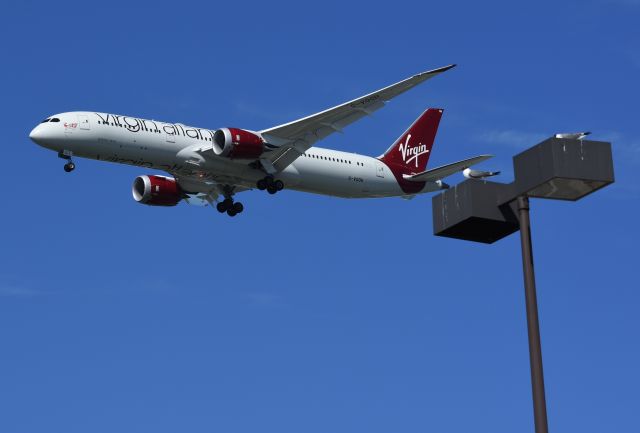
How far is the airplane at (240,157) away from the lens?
46.8 metres

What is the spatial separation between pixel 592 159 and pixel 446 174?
3802 centimetres

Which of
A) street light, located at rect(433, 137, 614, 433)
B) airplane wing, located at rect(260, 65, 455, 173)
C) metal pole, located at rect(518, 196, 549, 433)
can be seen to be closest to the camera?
metal pole, located at rect(518, 196, 549, 433)

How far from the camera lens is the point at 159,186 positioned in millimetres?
55625

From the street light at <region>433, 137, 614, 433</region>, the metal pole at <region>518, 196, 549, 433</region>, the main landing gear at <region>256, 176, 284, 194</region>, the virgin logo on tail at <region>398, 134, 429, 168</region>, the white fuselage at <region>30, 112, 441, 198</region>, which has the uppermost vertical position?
the virgin logo on tail at <region>398, 134, 429, 168</region>

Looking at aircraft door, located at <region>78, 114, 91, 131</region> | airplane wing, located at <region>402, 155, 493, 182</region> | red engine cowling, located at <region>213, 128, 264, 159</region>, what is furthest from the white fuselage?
airplane wing, located at <region>402, 155, 493, 182</region>

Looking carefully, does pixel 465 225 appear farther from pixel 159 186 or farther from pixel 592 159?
pixel 159 186

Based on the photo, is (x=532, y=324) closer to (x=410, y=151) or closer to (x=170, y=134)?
(x=170, y=134)

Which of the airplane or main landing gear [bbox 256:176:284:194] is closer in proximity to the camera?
the airplane

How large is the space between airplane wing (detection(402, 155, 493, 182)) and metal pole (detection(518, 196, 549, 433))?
106ft

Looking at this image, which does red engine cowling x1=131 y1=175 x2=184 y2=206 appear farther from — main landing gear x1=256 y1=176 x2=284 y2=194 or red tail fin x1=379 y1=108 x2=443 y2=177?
red tail fin x1=379 y1=108 x2=443 y2=177

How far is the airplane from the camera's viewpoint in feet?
154

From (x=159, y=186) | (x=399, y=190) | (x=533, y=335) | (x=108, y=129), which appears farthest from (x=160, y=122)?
(x=533, y=335)

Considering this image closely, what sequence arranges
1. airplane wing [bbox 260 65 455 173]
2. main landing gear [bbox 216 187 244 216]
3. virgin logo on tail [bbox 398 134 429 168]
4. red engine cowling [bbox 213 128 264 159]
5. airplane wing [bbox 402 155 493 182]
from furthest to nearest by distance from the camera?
virgin logo on tail [bbox 398 134 429 168]
main landing gear [bbox 216 187 244 216]
airplane wing [bbox 402 155 493 182]
red engine cowling [bbox 213 128 264 159]
airplane wing [bbox 260 65 455 173]

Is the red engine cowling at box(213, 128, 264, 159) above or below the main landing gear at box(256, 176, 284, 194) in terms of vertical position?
above
